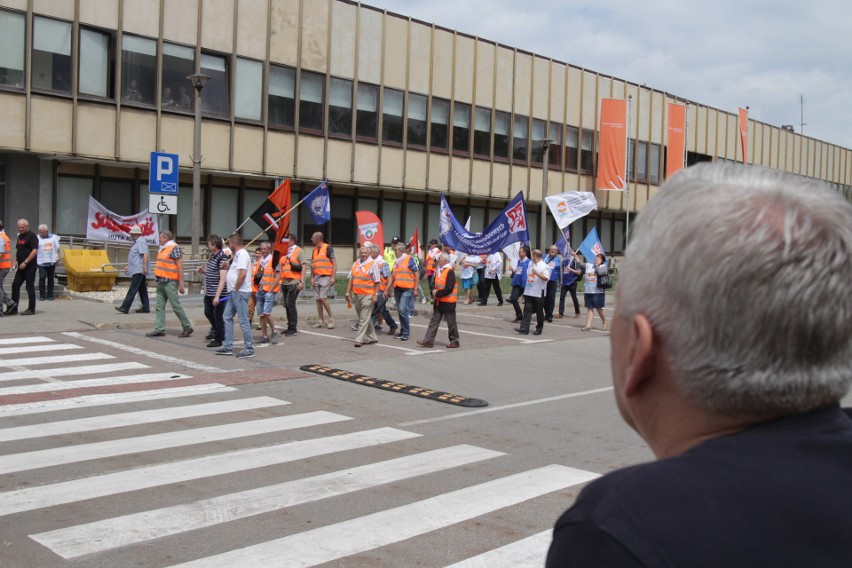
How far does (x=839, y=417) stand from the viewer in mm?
1604

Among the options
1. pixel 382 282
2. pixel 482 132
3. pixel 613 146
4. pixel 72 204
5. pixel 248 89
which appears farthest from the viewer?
pixel 613 146

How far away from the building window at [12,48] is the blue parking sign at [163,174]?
5994mm

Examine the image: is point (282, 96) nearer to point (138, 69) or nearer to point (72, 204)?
point (138, 69)

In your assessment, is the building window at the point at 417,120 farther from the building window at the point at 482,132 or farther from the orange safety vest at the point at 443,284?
the orange safety vest at the point at 443,284

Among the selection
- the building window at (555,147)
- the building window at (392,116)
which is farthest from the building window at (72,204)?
the building window at (555,147)

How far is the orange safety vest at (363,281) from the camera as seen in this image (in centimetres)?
1642

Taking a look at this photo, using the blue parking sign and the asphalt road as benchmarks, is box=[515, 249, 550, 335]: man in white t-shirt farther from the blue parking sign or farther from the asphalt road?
the blue parking sign

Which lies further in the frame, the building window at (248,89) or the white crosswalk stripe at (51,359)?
the building window at (248,89)

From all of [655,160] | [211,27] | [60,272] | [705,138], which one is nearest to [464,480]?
[60,272]

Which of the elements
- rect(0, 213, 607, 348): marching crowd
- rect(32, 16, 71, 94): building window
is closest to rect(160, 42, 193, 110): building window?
rect(32, 16, 71, 94): building window

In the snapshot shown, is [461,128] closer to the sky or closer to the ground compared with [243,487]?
closer to the sky

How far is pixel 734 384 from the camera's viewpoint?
1.52m

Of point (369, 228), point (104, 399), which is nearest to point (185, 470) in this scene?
point (104, 399)

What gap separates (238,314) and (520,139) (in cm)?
2572
